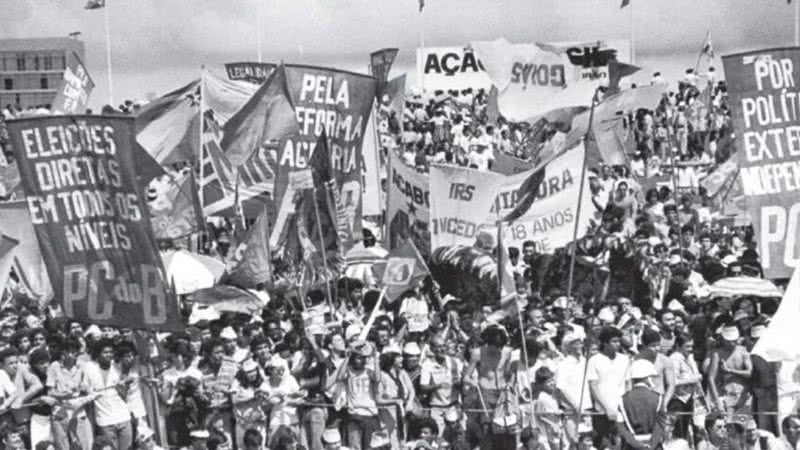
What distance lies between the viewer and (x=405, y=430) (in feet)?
71.4

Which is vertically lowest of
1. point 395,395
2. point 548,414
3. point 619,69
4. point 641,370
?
point 548,414

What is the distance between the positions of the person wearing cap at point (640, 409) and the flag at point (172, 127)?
43.7 feet

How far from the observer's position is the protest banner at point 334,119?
26.5 meters

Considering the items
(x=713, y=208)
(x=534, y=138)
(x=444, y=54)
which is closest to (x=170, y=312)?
(x=713, y=208)

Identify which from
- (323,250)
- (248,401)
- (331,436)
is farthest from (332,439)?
(323,250)

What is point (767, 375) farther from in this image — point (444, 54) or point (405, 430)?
point (444, 54)

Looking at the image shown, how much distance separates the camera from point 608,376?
69.4 feet

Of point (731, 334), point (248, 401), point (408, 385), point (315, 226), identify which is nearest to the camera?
point (731, 334)

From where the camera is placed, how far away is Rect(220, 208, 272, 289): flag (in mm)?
25938

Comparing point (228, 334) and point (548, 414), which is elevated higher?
point (228, 334)

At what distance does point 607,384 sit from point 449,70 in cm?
3527

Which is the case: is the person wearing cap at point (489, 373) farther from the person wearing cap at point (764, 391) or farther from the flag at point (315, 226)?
the flag at point (315, 226)

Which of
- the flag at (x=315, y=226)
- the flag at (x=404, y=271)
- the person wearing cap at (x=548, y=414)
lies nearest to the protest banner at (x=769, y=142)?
the person wearing cap at (x=548, y=414)

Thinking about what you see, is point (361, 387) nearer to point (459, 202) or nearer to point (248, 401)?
point (248, 401)
